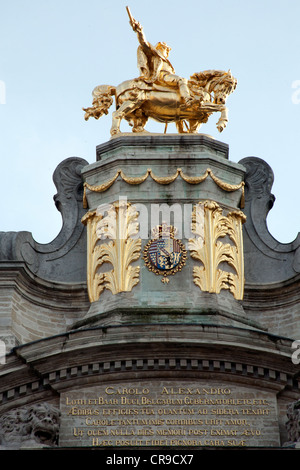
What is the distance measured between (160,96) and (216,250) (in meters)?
4.45

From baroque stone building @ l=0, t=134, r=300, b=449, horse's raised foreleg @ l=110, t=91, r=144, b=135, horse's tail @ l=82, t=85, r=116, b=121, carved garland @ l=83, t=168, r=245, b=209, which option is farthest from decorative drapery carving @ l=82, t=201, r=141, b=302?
horse's tail @ l=82, t=85, r=116, b=121

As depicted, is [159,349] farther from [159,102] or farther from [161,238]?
[159,102]

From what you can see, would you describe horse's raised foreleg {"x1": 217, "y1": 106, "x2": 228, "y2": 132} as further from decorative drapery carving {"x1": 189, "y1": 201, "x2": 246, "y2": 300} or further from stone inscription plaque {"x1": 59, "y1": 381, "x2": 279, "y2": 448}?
stone inscription plaque {"x1": 59, "y1": 381, "x2": 279, "y2": 448}

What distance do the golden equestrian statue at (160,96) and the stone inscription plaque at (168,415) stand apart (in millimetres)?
7275

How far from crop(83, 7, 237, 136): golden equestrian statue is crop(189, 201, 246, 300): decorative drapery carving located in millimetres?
2675

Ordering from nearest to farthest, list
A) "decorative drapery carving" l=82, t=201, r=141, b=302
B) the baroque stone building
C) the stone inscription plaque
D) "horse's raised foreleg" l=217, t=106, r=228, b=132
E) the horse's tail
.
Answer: the stone inscription plaque → the baroque stone building → "decorative drapery carving" l=82, t=201, r=141, b=302 → "horse's raised foreleg" l=217, t=106, r=228, b=132 → the horse's tail

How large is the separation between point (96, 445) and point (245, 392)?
338cm

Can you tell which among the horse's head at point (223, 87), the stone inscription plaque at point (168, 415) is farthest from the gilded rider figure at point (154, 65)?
the stone inscription plaque at point (168, 415)

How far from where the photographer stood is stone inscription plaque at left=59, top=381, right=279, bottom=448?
116 ft

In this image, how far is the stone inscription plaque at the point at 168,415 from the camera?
35.4m

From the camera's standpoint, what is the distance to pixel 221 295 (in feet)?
125

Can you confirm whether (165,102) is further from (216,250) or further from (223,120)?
(216,250)
